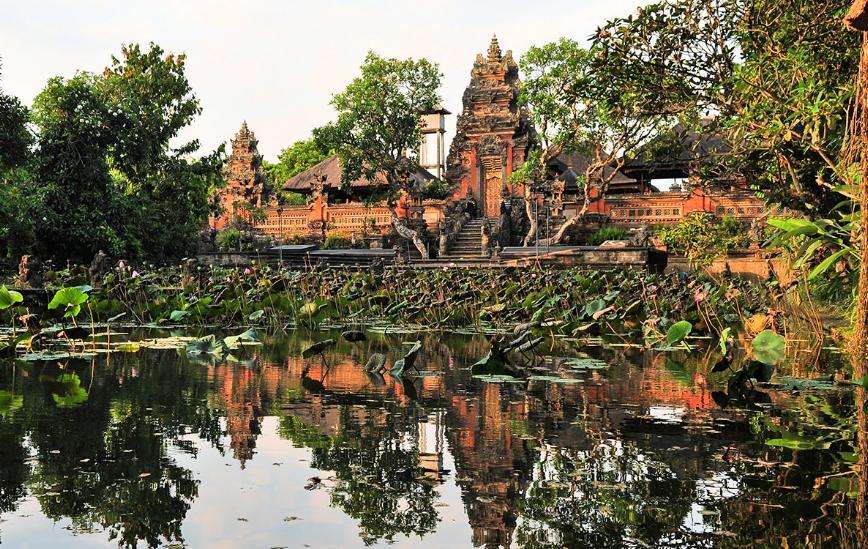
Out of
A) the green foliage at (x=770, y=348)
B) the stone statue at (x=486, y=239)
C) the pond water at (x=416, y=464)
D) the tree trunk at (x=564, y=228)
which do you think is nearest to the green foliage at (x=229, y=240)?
the stone statue at (x=486, y=239)

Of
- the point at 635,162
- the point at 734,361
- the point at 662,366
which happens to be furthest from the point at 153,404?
the point at 635,162

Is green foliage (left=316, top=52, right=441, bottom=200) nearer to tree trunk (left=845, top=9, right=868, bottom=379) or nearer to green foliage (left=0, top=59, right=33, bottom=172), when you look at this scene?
green foliage (left=0, top=59, right=33, bottom=172)

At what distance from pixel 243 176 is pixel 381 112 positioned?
1232cm

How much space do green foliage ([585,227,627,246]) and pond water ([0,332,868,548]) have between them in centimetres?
2586

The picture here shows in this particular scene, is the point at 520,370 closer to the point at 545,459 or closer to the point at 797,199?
the point at 545,459

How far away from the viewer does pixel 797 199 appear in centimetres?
955

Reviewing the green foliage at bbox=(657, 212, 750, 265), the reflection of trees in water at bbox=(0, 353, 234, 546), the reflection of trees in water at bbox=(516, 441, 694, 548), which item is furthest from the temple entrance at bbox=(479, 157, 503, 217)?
the reflection of trees in water at bbox=(516, 441, 694, 548)

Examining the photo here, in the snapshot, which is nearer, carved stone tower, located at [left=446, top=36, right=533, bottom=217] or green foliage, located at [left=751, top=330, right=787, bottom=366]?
green foliage, located at [left=751, top=330, right=787, bottom=366]

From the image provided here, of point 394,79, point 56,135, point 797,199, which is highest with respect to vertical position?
point 394,79

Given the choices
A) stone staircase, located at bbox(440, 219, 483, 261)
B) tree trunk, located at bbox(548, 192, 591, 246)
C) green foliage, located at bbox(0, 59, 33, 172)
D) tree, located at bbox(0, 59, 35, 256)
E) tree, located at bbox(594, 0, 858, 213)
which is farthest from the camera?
stone staircase, located at bbox(440, 219, 483, 261)

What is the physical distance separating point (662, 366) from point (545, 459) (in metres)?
3.60

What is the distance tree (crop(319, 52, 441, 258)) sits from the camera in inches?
1211

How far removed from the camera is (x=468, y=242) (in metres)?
32.4

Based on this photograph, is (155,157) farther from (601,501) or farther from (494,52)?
(601,501)
